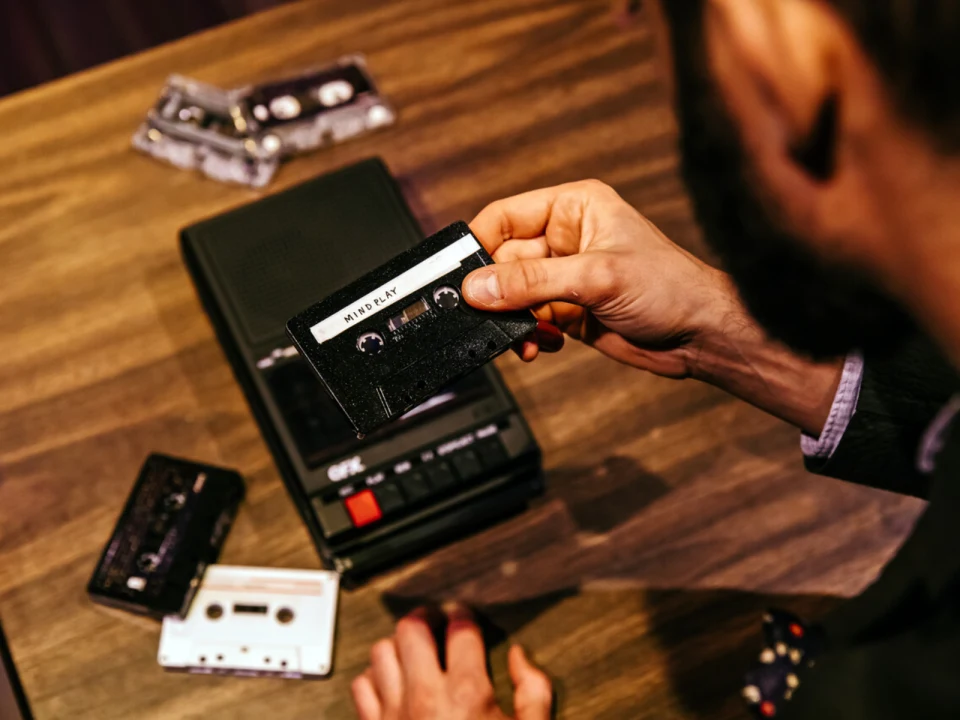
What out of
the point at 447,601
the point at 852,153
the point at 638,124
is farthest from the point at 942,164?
the point at 638,124

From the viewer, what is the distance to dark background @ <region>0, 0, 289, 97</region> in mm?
1632

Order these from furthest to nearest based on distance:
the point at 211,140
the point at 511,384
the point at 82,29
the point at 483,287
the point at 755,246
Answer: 1. the point at 82,29
2. the point at 211,140
3. the point at 511,384
4. the point at 483,287
5. the point at 755,246

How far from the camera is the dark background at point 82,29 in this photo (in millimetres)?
1632

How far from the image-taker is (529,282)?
700 millimetres

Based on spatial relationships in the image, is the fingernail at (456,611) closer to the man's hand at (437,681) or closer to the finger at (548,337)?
the man's hand at (437,681)

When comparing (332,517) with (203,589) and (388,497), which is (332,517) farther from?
(203,589)

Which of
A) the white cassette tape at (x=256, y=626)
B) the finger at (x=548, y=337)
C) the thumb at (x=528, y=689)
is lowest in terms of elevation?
the thumb at (x=528, y=689)

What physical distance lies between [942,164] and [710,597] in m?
0.55

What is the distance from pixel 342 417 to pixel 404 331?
0.16 m

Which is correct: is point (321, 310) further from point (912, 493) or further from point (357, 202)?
point (912, 493)

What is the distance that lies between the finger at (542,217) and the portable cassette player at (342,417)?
0.11 m

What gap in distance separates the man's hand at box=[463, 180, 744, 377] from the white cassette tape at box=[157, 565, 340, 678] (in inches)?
13.2

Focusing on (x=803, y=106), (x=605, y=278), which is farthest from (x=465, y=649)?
(x=803, y=106)

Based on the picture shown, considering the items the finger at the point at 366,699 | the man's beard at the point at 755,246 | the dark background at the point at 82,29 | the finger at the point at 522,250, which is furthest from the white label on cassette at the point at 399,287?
the dark background at the point at 82,29
